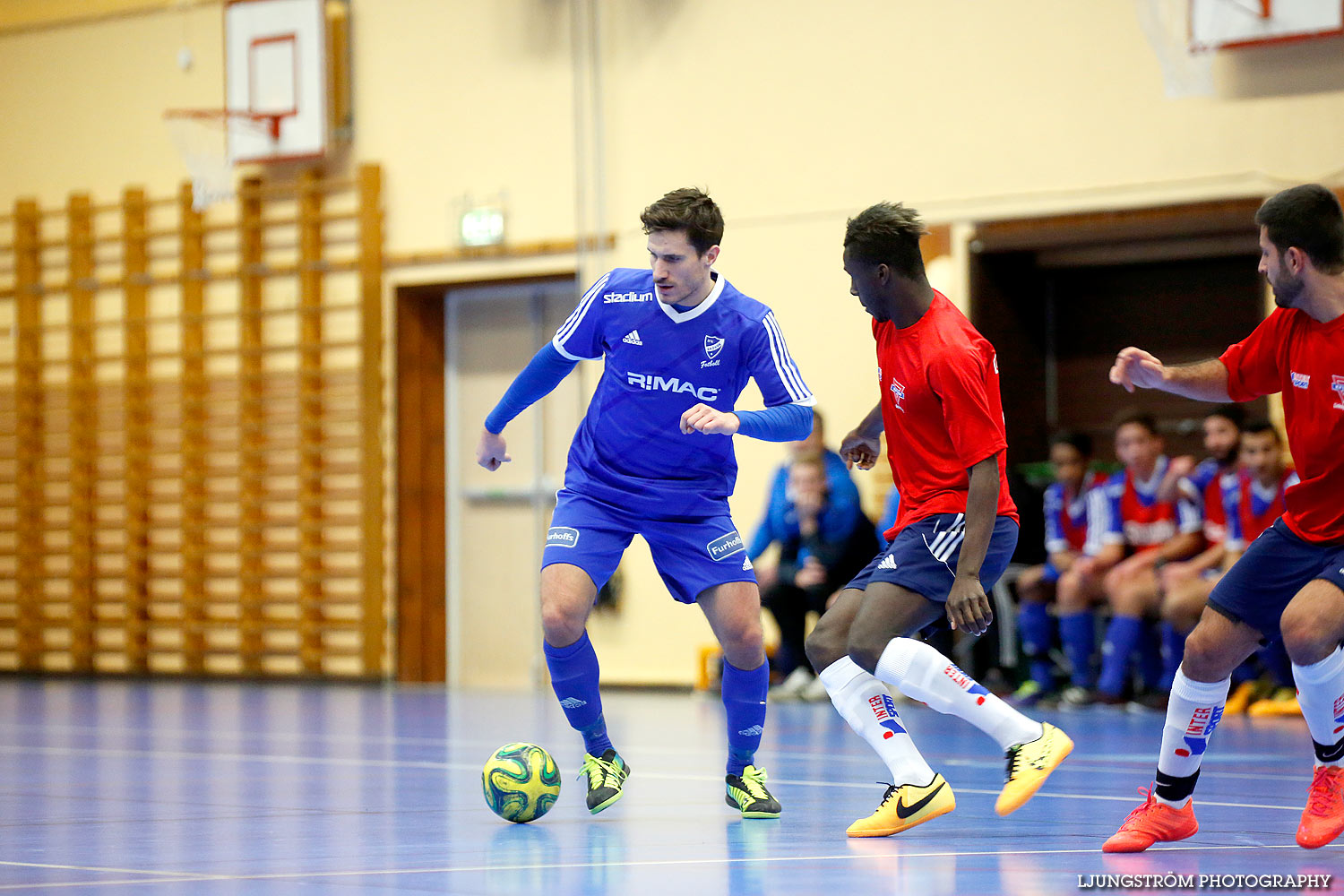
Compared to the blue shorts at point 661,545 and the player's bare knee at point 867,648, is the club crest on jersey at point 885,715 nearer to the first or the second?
the player's bare knee at point 867,648

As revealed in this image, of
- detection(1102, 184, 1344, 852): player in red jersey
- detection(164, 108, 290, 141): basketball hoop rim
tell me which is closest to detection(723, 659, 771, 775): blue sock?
detection(1102, 184, 1344, 852): player in red jersey

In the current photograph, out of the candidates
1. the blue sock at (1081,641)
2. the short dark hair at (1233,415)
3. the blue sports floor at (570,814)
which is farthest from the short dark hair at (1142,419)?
the blue sports floor at (570,814)

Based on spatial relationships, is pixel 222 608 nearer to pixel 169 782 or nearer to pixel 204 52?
pixel 204 52

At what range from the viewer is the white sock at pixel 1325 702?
4.01 metres

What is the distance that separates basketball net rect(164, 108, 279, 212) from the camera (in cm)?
1259

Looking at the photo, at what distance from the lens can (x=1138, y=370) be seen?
13.5 feet

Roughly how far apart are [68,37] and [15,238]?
1846mm

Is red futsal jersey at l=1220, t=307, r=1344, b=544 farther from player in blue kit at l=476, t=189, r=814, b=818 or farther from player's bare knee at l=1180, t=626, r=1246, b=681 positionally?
player in blue kit at l=476, t=189, r=814, b=818

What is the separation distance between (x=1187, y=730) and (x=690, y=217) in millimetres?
1990

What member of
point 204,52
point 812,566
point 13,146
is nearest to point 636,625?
point 812,566

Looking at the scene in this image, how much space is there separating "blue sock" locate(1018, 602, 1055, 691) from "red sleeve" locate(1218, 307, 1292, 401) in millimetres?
6030

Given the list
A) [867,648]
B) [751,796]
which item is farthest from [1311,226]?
[751,796]

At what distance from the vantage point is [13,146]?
14.6m

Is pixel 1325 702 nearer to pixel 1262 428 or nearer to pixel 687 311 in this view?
pixel 687 311
